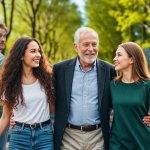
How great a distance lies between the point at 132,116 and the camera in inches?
227

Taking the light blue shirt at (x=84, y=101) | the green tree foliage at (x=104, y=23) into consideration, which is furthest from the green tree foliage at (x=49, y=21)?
the light blue shirt at (x=84, y=101)

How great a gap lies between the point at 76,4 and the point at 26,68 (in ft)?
121

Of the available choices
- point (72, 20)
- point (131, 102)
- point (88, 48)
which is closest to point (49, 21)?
point (72, 20)

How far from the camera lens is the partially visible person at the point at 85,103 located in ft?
19.7

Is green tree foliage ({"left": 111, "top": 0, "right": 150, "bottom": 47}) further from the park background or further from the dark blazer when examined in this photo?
the dark blazer

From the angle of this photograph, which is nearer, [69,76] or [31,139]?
[31,139]

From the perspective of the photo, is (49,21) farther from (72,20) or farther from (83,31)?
(83,31)

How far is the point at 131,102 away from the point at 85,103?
0.59 meters

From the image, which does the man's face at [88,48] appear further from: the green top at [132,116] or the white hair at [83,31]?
the green top at [132,116]

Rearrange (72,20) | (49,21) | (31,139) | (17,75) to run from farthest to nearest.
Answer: (72,20) → (49,21) → (17,75) → (31,139)

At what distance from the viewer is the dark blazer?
603cm

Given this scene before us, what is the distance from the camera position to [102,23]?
37.7 m

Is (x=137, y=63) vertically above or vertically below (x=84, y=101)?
above

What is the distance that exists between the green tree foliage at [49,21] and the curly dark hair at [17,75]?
25148mm
